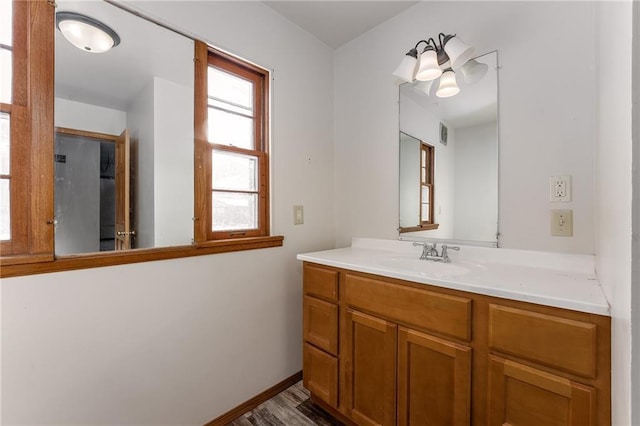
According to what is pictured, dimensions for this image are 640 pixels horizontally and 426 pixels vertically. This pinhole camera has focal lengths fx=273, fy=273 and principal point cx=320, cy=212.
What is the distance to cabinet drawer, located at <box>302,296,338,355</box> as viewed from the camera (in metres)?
1.53

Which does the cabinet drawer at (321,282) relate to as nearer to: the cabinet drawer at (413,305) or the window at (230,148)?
the cabinet drawer at (413,305)

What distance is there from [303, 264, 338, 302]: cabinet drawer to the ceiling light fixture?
121cm

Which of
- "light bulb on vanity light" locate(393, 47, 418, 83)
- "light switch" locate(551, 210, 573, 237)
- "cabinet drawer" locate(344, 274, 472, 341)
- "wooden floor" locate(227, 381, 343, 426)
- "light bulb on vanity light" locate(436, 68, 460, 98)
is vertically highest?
"light bulb on vanity light" locate(393, 47, 418, 83)

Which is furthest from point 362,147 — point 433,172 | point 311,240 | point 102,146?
point 102,146

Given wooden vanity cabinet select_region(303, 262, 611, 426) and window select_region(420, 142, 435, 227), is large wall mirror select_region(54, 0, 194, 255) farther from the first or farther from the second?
window select_region(420, 142, 435, 227)

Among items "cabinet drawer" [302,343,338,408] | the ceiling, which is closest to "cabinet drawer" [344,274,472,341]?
"cabinet drawer" [302,343,338,408]

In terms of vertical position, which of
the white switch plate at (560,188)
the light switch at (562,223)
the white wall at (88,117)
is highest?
the white wall at (88,117)

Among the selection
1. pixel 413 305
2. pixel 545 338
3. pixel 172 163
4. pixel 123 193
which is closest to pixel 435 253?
pixel 413 305

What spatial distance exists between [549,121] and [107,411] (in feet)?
7.87

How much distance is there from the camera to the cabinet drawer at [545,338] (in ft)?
2.71

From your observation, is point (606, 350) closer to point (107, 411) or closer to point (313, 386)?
point (313, 386)

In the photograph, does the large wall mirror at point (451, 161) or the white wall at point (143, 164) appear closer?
the white wall at point (143, 164)

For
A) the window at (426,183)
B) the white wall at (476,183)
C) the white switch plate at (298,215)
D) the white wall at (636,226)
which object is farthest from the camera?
the white switch plate at (298,215)

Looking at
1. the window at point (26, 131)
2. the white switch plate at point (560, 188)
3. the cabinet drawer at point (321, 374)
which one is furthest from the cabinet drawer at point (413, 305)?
the window at point (26, 131)
